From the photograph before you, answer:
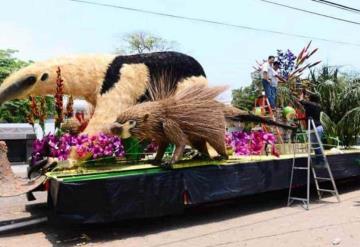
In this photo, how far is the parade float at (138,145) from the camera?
6035 millimetres

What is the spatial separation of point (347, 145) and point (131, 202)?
7.01m

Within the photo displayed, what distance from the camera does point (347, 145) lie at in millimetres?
11219

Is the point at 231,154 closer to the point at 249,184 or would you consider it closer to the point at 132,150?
the point at 249,184

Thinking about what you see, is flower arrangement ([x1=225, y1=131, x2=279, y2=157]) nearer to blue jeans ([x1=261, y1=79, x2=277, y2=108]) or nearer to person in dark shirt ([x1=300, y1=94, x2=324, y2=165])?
person in dark shirt ([x1=300, y1=94, x2=324, y2=165])

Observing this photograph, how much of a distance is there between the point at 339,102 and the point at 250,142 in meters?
4.58

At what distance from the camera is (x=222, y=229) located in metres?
6.50

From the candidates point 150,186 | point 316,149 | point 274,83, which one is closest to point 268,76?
point 274,83

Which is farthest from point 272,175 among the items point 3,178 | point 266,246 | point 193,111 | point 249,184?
point 3,178

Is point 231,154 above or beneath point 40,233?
above

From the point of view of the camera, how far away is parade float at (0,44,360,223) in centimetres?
604

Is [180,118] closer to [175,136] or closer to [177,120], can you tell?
[177,120]

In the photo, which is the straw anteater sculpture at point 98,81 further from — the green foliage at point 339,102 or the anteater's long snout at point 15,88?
the green foliage at point 339,102

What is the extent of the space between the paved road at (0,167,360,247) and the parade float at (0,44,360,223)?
379mm

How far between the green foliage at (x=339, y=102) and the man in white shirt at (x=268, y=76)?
152cm
